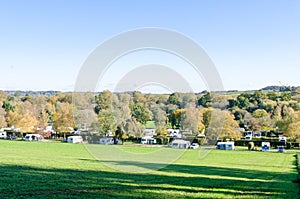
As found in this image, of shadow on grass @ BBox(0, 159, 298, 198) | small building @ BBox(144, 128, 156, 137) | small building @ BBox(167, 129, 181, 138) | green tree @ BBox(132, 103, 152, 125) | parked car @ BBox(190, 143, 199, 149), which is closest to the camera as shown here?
shadow on grass @ BBox(0, 159, 298, 198)

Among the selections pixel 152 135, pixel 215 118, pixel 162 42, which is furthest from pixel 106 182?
pixel 215 118

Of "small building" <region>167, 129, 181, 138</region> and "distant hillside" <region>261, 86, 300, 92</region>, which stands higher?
"distant hillside" <region>261, 86, 300, 92</region>

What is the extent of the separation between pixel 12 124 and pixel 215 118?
164 ft

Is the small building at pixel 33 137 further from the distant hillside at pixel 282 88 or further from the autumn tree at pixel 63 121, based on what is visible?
the distant hillside at pixel 282 88

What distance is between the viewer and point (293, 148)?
228 feet

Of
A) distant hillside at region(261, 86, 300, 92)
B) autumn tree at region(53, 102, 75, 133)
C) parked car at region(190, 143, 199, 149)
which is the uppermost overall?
distant hillside at region(261, 86, 300, 92)

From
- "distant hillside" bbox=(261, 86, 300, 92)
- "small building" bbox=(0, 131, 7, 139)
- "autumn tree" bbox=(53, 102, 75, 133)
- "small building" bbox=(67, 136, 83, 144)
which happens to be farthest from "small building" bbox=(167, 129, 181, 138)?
"distant hillside" bbox=(261, 86, 300, 92)

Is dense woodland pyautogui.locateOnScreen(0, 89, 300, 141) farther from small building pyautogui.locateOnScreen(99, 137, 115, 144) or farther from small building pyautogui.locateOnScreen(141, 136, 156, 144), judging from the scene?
small building pyautogui.locateOnScreen(141, 136, 156, 144)

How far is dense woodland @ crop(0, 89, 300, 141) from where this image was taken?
167 feet

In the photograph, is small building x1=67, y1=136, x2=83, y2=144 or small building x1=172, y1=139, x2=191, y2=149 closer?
small building x1=172, y1=139, x2=191, y2=149

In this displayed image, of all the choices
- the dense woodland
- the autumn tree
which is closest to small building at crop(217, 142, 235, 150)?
the dense woodland

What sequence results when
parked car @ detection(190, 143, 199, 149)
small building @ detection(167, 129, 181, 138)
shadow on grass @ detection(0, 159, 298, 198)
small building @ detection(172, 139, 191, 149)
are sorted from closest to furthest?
shadow on grass @ detection(0, 159, 298, 198), small building @ detection(172, 139, 191, 149), parked car @ detection(190, 143, 199, 149), small building @ detection(167, 129, 181, 138)

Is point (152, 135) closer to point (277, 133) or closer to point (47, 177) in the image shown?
point (277, 133)

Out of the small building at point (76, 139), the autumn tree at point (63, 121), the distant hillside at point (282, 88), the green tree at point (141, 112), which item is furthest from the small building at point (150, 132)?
the distant hillside at point (282, 88)
